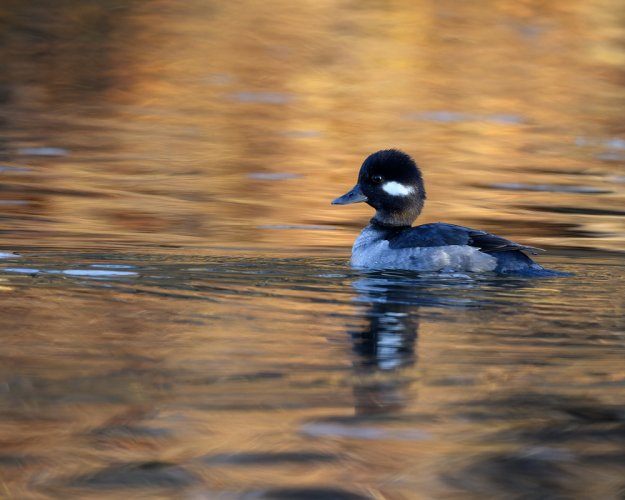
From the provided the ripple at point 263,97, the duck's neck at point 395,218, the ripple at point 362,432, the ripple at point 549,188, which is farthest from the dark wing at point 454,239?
the ripple at point 263,97

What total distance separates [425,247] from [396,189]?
112 centimetres

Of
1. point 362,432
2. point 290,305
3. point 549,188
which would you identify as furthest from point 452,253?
point 549,188

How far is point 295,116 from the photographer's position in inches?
802

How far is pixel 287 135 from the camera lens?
18406mm

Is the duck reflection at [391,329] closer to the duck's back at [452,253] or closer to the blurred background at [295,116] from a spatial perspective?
the duck's back at [452,253]

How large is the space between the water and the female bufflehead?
24cm

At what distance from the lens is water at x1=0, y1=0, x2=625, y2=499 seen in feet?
15.3

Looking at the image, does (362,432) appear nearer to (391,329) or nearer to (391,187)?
(391,329)

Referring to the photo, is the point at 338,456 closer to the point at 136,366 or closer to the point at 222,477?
the point at 222,477

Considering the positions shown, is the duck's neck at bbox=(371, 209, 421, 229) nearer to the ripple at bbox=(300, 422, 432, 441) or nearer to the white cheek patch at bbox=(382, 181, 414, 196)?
the white cheek patch at bbox=(382, 181, 414, 196)

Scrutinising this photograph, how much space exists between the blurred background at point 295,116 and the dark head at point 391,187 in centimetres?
71

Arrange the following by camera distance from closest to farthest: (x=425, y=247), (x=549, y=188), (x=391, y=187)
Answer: (x=425, y=247) < (x=391, y=187) < (x=549, y=188)

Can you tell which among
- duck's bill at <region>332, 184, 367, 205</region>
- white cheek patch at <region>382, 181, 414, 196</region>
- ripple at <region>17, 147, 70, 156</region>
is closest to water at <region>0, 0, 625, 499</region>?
ripple at <region>17, 147, 70, 156</region>

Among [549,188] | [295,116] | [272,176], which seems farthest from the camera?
[295,116]
